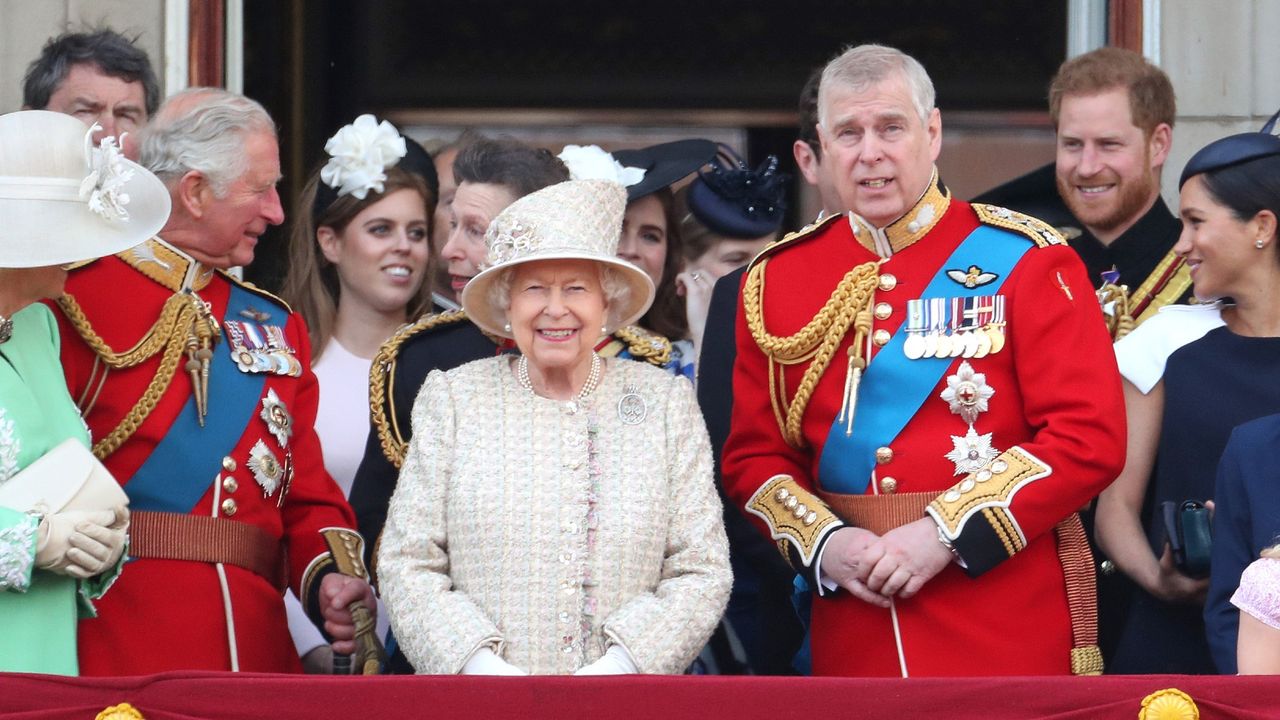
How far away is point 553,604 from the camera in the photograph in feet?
12.1

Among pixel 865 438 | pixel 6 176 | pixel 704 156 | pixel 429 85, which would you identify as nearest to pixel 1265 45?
pixel 704 156

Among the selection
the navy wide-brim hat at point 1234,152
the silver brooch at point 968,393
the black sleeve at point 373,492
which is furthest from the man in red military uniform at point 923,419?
the black sleeve at point 373,492

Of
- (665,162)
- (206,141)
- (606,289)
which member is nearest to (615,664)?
(606,289)

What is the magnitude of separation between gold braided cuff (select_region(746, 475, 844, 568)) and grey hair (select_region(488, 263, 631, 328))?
47cm

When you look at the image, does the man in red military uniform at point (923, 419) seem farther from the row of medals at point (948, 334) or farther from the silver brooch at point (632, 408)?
the silver brooch at point (632, 408)

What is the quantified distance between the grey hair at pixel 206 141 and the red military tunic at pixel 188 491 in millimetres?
166

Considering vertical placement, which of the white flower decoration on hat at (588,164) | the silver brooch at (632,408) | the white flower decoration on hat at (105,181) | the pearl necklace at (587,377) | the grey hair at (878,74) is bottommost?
the silver brooch at (632,408)

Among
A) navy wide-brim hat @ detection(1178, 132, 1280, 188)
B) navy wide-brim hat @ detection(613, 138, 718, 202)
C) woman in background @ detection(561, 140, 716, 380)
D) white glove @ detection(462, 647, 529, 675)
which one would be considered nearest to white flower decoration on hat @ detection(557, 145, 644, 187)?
woman in background @ detection(561, 140, 716, 380)

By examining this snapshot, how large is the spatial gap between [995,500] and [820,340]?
0.51 meters

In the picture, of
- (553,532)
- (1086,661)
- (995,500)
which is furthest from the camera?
(1086,661)

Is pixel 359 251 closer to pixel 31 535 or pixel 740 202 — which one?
pixel 740 202

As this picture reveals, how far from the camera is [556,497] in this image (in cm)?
376

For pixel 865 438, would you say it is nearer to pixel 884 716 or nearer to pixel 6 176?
pixel 884 716

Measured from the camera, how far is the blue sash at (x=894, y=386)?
158 inches
